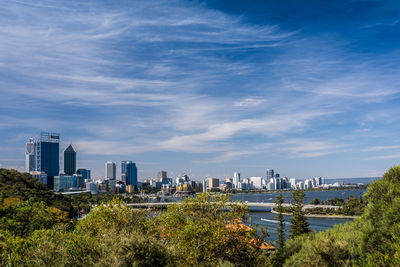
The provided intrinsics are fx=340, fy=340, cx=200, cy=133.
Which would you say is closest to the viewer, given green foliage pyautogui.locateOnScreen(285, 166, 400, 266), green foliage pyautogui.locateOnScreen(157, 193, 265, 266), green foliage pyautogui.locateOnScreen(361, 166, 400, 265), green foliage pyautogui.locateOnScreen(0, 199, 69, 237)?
green foliage pyautogui.locateOnScreen(285, 166, 400, 266)

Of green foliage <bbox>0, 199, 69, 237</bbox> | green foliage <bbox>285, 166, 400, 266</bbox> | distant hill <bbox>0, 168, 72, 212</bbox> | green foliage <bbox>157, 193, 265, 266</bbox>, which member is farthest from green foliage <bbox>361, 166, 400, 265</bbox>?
→ distant hill <bbox>0, 168, 72, 212</bbox>

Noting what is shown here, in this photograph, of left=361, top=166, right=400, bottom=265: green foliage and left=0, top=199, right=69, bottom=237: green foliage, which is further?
left=0, top=199, right=69, bottom=237: green foliage

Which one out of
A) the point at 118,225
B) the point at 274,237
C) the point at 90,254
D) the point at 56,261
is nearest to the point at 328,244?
the point at 90,254

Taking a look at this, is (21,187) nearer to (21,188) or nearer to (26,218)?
(21,188)

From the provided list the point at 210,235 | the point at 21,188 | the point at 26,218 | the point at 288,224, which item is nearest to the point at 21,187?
the point at 21,188

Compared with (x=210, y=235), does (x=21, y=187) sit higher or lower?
lower

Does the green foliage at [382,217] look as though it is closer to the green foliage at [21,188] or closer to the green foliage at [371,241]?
the green foliage at [371,241]

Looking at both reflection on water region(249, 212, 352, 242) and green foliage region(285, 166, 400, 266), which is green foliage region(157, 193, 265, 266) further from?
reflection on water region(249, 212, 352, 242)

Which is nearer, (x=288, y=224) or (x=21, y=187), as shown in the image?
(x=21, y=187)

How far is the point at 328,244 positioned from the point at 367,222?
3.29 meters

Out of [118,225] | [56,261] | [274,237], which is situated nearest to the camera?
[56,261]

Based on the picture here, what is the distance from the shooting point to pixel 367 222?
1381 cm

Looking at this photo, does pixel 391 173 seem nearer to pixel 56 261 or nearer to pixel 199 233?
pixel 199 233

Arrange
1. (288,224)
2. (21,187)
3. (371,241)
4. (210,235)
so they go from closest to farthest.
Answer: (371,241), (210,235), (21,187), (288,224)
